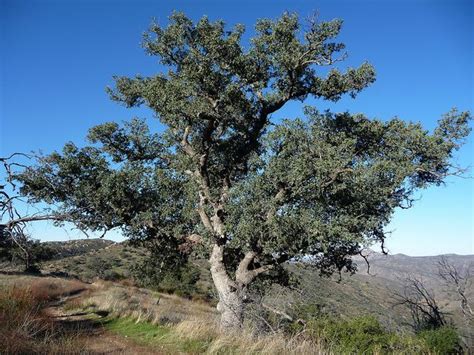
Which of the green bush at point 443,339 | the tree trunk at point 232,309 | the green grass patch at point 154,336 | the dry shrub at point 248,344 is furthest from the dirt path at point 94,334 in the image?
the green bush at point 443,339

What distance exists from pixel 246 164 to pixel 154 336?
7.61m

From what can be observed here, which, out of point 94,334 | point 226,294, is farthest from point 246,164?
point 94,334

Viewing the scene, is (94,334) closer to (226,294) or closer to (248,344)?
(226,294)

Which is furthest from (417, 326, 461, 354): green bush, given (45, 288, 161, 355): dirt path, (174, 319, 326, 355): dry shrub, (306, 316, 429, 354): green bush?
(45, 288, 161, 355): dirt path

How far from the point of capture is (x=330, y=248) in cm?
1420

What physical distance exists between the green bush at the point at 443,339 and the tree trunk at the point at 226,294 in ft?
26.0

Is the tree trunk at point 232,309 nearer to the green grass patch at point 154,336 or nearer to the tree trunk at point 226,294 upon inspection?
the tree trunk at point 226,294

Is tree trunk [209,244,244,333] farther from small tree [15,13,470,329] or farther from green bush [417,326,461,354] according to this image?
green bush [417,326,461,354]

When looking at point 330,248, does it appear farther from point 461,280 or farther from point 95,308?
point 461,280

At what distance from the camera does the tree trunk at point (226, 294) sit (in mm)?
13977

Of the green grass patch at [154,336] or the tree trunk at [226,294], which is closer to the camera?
the green grass patch at [154,336]

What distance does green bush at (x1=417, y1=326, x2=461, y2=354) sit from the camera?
1658cm

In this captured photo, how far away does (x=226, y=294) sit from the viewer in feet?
48.4

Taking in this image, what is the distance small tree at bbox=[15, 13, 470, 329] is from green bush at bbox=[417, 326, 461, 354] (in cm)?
499
